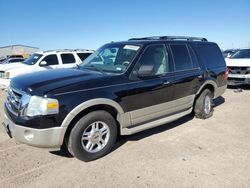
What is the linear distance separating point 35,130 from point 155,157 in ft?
6.37

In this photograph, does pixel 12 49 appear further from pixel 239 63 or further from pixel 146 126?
pixel 146 126

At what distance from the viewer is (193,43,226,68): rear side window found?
5.93 meters

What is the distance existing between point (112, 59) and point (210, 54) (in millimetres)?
2873

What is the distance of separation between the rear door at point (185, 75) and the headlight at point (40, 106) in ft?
8.35

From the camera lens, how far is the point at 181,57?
5270 mm

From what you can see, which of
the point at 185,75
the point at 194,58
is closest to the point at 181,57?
the point at 185,75

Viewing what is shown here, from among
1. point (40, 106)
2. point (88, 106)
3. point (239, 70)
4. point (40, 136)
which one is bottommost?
point (239, 70)

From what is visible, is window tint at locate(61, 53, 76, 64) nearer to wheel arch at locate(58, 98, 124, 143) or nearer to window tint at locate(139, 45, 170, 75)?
window tint at locate(139, 45, 170, 75)

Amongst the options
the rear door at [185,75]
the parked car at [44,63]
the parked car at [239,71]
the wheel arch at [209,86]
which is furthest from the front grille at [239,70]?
the parked car at [44,63]

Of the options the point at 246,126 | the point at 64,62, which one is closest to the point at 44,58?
the point at 64,62

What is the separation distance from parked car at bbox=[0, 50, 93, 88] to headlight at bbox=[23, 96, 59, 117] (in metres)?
7.22

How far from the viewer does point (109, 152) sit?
4270mm

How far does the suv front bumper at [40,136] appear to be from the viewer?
3.44 meters

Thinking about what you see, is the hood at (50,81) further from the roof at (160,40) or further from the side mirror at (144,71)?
the roof at (160,40)
